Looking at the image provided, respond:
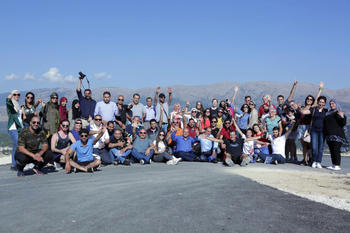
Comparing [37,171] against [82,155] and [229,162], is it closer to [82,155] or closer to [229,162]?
[82,155]

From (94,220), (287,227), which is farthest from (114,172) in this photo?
(287,227)

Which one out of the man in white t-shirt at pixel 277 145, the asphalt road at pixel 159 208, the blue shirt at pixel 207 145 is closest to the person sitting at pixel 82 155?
the asphalt road at pixel 159 208

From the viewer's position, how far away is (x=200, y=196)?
5625 mm

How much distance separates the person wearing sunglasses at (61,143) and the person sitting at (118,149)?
153 centimetres

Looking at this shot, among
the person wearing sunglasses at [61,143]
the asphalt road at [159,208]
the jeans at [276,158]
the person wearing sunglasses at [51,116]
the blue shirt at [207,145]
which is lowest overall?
the jeans at [276,158]

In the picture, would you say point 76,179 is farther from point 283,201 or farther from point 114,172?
point 283,201

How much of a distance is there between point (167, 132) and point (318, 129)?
524cm

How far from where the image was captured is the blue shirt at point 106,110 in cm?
1164

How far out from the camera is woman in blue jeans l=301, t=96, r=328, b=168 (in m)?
10.4

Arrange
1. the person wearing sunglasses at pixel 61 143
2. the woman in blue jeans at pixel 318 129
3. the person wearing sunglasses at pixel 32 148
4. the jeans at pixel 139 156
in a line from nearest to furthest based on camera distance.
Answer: the person wearing sunglasses at pixel 32 148 → the person wearing sunglasses at pixel 61 143 → the woman in blue jeans at pixel 318 129 → the jeans at pixel 139 156

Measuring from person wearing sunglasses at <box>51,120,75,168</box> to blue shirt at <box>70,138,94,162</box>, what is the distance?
67 cm

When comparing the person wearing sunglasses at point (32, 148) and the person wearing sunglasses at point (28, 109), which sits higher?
the person wearing sunglasses at point (28, 109)

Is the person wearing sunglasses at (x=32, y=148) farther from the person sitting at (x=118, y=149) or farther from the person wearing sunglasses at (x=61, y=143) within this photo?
the person sitting at (x=118, y=149)

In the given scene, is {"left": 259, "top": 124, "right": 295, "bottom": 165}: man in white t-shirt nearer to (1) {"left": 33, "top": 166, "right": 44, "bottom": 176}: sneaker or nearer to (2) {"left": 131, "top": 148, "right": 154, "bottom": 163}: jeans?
(2) {"left": 131, "top": 148, "right": 154, "bottom": 163}: jeans
